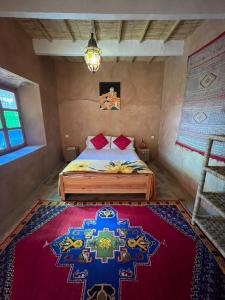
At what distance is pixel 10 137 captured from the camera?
2.81 meters

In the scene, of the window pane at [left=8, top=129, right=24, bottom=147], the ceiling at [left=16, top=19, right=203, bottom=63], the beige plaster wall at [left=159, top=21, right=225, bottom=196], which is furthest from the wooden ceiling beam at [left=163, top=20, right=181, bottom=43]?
the window pane at [left=8, top=129, right=24, bottom=147]

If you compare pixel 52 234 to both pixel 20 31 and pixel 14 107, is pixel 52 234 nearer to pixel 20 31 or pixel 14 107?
pixel 14 107

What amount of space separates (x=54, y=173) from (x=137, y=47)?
3348 millimetres

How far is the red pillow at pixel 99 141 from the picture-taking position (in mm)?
4164

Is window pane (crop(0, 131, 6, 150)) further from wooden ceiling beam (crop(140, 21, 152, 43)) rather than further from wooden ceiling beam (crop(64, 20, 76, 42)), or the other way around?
wooden ceiling beam (crop(140, 21, 152, 43))

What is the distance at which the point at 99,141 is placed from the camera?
13.8ft

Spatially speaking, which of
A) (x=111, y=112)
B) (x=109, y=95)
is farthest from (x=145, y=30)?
(x=111, y=112)

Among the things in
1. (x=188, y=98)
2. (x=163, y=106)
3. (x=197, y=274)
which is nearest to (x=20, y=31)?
(x=188, y=98)

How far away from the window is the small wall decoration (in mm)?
2146

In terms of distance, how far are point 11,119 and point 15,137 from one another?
14.1 inches

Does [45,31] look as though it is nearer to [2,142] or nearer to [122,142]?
[2,142]

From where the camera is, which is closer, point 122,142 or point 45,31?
point 45,31

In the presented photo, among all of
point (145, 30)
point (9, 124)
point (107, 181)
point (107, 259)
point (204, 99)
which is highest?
point (145, 30)

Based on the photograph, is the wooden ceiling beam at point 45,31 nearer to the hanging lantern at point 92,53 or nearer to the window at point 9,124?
the hanging lantern at point 92,53
